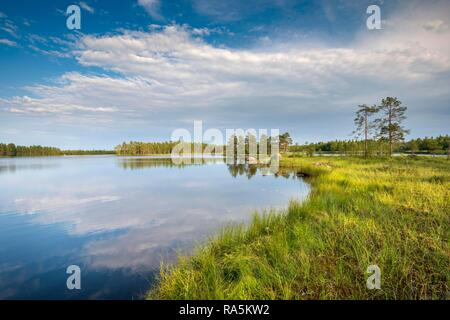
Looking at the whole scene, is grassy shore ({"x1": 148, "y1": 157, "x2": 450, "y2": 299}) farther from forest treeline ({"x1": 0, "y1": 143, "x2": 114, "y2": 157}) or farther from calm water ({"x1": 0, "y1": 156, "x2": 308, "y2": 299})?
forest treeline ({"x1": 0, "y1": 143, "x2": 114, "y2": 157})

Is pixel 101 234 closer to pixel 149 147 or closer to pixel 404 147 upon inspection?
pixel 404 147

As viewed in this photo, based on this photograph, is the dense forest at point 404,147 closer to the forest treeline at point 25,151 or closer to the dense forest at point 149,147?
the dense forest at point 149,147

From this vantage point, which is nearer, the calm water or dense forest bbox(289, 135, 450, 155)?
the calm water

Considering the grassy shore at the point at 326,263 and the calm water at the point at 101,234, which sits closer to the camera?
the grassy shore at the point at 326,263

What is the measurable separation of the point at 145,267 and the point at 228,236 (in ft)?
7.09

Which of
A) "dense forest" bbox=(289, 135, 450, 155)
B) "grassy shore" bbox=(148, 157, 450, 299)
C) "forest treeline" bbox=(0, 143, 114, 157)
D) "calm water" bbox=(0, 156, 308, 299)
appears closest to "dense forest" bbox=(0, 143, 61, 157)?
"forest treeline" bbox=(0, 143, 114, 157)

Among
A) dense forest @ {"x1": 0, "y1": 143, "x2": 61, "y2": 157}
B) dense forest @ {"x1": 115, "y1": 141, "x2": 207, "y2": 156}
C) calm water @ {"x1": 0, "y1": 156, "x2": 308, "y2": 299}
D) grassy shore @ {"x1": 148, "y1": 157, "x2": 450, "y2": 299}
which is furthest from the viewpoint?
dense forest @ {"x1": 115, "y1": 141, "x2": 207, "y2": 156}

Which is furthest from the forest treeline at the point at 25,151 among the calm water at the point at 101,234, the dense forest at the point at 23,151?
the calm water at the point at 101,234

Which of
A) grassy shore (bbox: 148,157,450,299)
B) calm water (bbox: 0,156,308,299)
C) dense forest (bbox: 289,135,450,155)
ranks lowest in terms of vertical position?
calm water (bbox: 0,156,308,299)

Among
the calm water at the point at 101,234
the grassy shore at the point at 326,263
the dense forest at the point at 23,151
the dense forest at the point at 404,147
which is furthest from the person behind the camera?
the dense forest at the point at 23,151

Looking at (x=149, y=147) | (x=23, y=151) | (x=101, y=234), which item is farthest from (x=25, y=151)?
(x=101, y=234)

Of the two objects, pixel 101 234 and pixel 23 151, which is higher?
pixel 23 151
